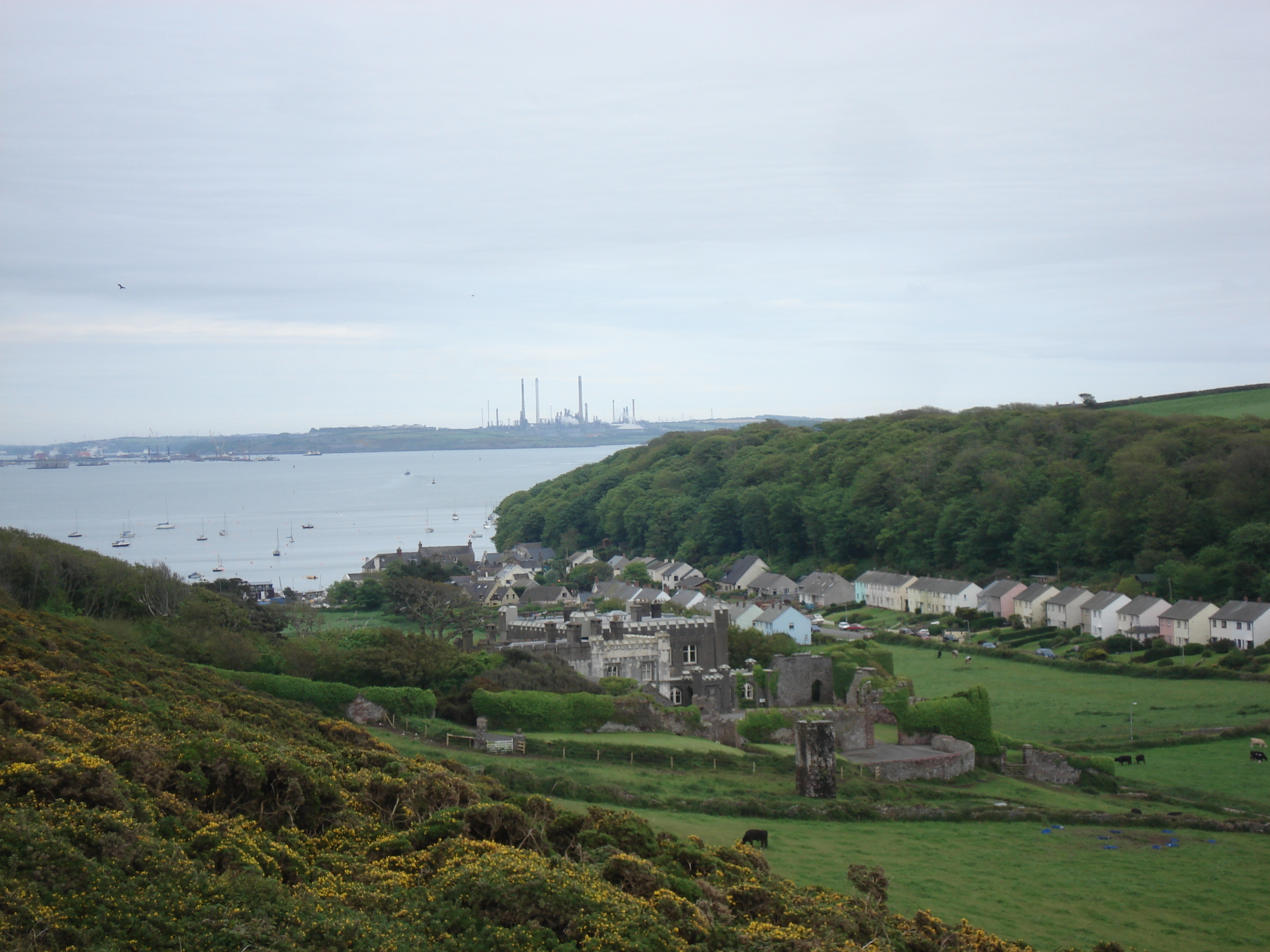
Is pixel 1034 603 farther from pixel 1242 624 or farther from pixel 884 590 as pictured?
pixel 1242 624

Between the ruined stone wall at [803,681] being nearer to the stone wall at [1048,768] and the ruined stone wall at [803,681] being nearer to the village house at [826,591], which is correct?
the stone wall at [1048,768]

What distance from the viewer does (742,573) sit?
280 feet

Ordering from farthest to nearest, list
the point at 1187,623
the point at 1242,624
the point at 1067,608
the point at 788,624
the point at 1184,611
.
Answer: the point at 1067,608 → the point at 1184,611 → the point at 788,624 → the point at 1187,623 → the point at 1242,624

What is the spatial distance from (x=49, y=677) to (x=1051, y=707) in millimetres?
35060

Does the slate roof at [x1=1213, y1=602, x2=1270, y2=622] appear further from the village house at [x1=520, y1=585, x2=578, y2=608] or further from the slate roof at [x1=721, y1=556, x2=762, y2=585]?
the slate roof at [x1=721, y1=556, x2=762, y2=585]

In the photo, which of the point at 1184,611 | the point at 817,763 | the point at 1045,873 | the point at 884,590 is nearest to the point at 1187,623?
the point at 1184,611

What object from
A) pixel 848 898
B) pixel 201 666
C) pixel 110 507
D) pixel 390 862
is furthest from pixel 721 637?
pixel 110 507

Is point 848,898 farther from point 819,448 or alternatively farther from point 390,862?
point 819,448

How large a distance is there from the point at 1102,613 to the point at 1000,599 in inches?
334

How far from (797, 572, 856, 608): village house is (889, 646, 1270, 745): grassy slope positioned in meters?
24.3

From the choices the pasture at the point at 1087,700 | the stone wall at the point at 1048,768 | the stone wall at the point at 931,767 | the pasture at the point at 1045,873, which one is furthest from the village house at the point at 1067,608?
the pasture at the point at 1045,873

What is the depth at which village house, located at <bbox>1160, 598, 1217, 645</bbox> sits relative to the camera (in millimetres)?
53625

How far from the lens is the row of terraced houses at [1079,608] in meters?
52.4

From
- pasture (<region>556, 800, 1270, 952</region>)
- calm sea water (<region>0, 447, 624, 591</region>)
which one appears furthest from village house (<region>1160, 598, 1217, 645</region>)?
calm sea water (<region>0, 447, 624, 591</region>)
